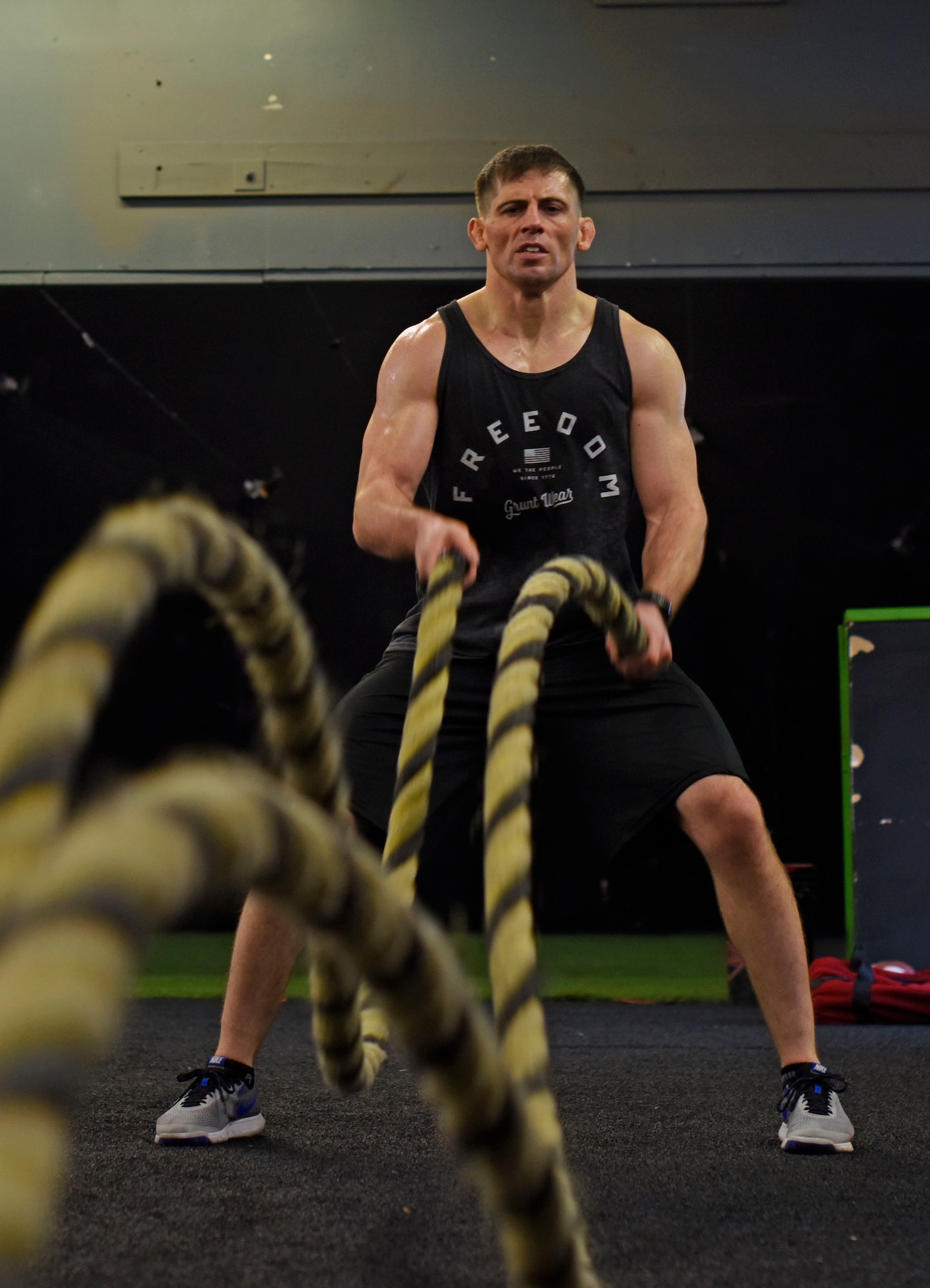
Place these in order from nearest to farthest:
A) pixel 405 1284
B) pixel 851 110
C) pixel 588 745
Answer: pixel 405 1284 → pixel 588 745 → pixel 851 110

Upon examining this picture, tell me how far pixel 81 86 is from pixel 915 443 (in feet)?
10.9

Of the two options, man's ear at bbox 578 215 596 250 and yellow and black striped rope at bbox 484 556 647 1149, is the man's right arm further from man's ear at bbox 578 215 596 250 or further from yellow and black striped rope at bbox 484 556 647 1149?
yellow and black striped rope at bbox 484 556 647 1149

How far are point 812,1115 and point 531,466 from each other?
3.32 feet

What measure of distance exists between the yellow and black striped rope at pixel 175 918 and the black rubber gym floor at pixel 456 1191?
50cm

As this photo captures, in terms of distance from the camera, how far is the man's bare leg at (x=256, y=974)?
5.83 ft

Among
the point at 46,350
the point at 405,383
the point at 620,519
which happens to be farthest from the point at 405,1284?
the point at 46,350

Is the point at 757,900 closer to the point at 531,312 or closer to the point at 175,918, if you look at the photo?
the point at 531,312

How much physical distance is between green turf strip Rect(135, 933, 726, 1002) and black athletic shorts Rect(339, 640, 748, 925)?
72.4 inches

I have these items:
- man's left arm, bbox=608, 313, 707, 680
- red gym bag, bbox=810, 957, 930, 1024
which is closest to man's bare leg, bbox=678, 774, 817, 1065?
man's left arm, bbox=608, 313, 707, 680

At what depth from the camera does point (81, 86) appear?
179 inches

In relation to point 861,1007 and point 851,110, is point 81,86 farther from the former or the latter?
point 861,1007

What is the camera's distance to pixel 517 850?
1170 mm

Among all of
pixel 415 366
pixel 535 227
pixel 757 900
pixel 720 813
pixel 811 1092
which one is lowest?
pixel 811 1092

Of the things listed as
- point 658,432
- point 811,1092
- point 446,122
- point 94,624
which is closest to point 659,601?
point 658,432
